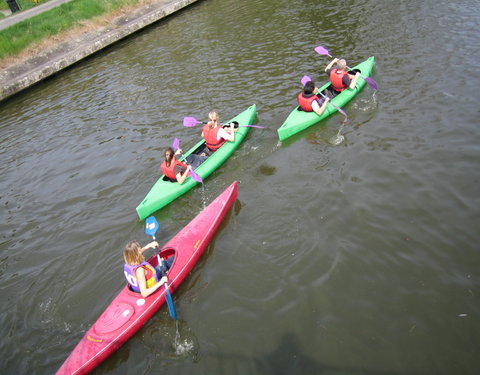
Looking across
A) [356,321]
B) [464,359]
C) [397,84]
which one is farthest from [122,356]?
[397,84]

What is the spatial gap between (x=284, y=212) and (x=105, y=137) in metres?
6.66

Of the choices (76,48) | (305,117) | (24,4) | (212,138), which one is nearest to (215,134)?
(212,138)

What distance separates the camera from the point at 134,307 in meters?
5.35

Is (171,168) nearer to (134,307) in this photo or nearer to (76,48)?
(134,307)

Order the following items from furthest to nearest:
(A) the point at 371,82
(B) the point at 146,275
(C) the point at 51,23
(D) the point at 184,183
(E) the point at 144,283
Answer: (C) the point at 51,23 < (A) the point at 371,82 < (D) the point at 184,183 < (B) the point at 146,275 < (E) the point at 144,283

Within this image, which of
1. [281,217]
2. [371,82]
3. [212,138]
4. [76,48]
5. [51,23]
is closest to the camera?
[281,217]

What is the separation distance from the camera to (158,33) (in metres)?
18.4

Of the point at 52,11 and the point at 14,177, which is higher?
the point at 52,11

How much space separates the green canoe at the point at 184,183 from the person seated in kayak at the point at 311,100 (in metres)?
1.53

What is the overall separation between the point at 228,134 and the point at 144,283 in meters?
4.34

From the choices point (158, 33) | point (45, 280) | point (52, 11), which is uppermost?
point (52, 11)

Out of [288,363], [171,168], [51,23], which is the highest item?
[51,23]

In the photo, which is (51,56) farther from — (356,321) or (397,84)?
(356,321)

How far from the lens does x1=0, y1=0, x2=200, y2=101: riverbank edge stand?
15367 mm
